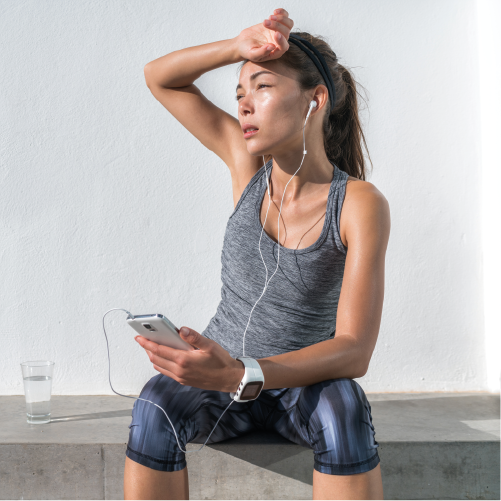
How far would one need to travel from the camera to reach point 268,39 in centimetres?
128

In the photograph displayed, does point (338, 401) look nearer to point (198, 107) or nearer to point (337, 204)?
point (337, 204)

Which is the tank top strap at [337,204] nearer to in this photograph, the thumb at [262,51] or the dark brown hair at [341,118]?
the dark brown hair at [341,118]

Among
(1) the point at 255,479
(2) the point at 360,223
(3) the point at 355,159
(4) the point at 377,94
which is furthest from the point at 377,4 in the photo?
(1) the point at 255,479

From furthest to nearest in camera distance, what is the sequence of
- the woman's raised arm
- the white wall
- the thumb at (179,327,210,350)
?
1. the white wall
2. the woman's raised arm
3. the thumb at (179,327,210,350)

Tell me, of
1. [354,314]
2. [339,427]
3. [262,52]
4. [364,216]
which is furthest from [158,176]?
[339,427]

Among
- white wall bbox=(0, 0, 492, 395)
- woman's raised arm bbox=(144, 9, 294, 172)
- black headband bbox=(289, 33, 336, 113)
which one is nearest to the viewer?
black headband bbox=(289, 33, 336, 113)

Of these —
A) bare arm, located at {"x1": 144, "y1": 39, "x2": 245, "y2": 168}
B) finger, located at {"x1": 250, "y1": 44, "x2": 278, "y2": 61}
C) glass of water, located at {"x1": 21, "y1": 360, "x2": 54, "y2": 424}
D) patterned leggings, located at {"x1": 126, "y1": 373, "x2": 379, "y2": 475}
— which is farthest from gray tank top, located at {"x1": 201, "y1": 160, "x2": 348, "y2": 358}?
glass of water, located at {"x1": 21, "y1": 360, "x2": 54, "y2": 424}

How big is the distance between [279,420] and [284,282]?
1.12 feet

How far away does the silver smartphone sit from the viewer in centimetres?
94

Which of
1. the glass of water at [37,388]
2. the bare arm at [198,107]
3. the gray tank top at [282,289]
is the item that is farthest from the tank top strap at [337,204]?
the glass of water at [37,388]

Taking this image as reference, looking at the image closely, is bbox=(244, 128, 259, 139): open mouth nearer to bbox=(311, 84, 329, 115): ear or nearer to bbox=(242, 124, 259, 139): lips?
bbox=(242, 124, 259, 139): lips

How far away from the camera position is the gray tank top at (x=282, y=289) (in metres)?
1.30

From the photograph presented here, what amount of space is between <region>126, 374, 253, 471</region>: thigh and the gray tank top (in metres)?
0.18

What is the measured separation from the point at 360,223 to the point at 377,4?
1.38 m
